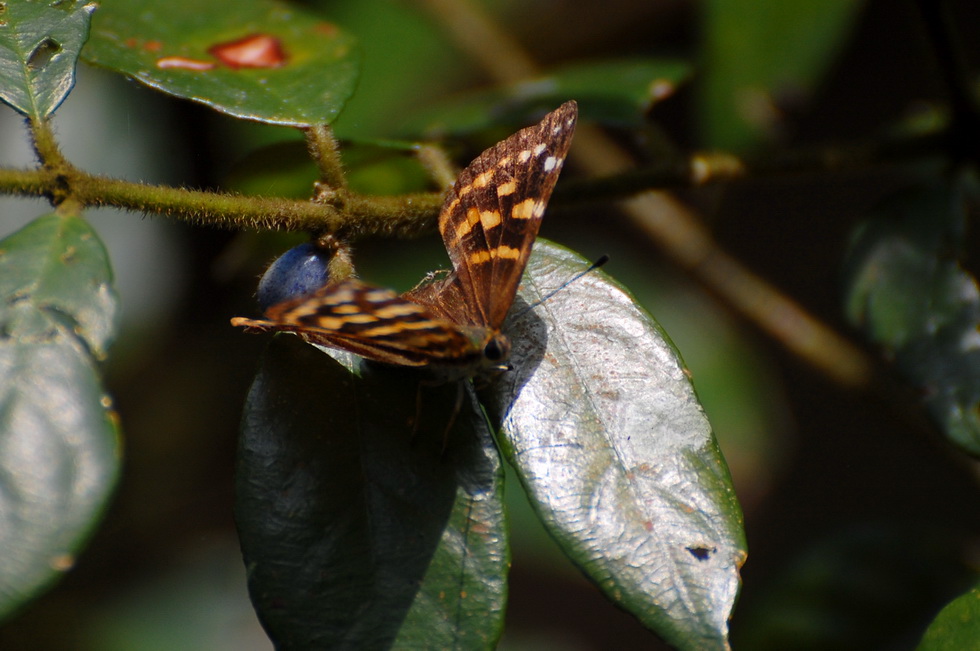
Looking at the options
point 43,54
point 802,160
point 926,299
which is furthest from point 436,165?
point 926,299

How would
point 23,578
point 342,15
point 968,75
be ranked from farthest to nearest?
1. point 342,15
2. point 968,75
3. point 23,578

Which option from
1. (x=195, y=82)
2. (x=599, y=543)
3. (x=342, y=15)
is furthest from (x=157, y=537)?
(x=599, y=543)

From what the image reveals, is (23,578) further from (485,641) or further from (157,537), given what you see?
(157,537)

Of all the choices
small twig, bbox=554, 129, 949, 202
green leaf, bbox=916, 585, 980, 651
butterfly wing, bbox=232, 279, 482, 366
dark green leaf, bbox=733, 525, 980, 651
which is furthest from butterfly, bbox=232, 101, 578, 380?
dark green leaf, bbox=733, 525, 980, 651

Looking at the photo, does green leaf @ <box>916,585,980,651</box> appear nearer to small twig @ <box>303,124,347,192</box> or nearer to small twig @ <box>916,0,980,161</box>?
small twig @ <box>916,0,980,161</box>

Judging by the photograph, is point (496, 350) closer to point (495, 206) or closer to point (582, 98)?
point (495, 206)
